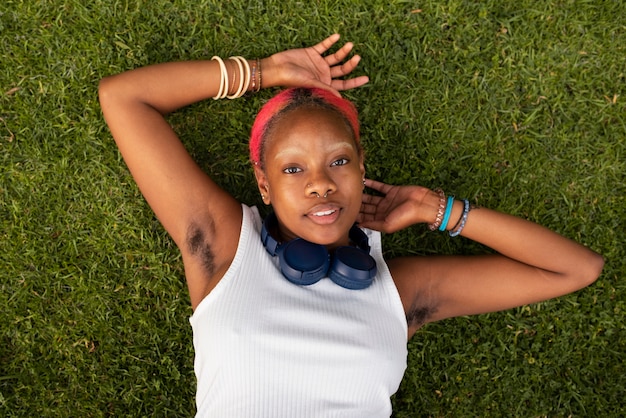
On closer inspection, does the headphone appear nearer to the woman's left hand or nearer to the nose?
the nose

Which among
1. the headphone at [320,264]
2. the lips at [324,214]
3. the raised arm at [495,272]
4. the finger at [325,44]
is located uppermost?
the finger at [325,44]

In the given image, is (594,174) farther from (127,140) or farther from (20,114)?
(20,114)

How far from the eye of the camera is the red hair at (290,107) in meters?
3.28

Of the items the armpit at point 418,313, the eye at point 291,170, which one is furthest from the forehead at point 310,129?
the armpit at point 418,313

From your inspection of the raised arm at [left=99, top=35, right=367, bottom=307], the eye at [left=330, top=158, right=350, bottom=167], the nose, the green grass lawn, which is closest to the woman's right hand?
the green grass lawn

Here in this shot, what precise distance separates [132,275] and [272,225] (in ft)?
4.55

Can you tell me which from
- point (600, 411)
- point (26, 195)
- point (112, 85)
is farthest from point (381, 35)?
point (600, 411)

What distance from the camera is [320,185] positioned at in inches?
118

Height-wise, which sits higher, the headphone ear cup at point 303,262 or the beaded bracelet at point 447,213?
the headphone ear cup at point 303,262

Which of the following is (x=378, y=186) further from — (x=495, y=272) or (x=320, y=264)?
(x=320, y=264)

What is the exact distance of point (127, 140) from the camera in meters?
3.35

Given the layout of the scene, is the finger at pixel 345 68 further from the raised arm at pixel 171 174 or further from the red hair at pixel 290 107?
the raised arm at pixel 171 174

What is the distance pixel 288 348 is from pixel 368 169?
1790 mm

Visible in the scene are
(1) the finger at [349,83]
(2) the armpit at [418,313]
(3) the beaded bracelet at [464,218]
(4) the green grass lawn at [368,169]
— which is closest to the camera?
(2) the armpit at [418,313]
